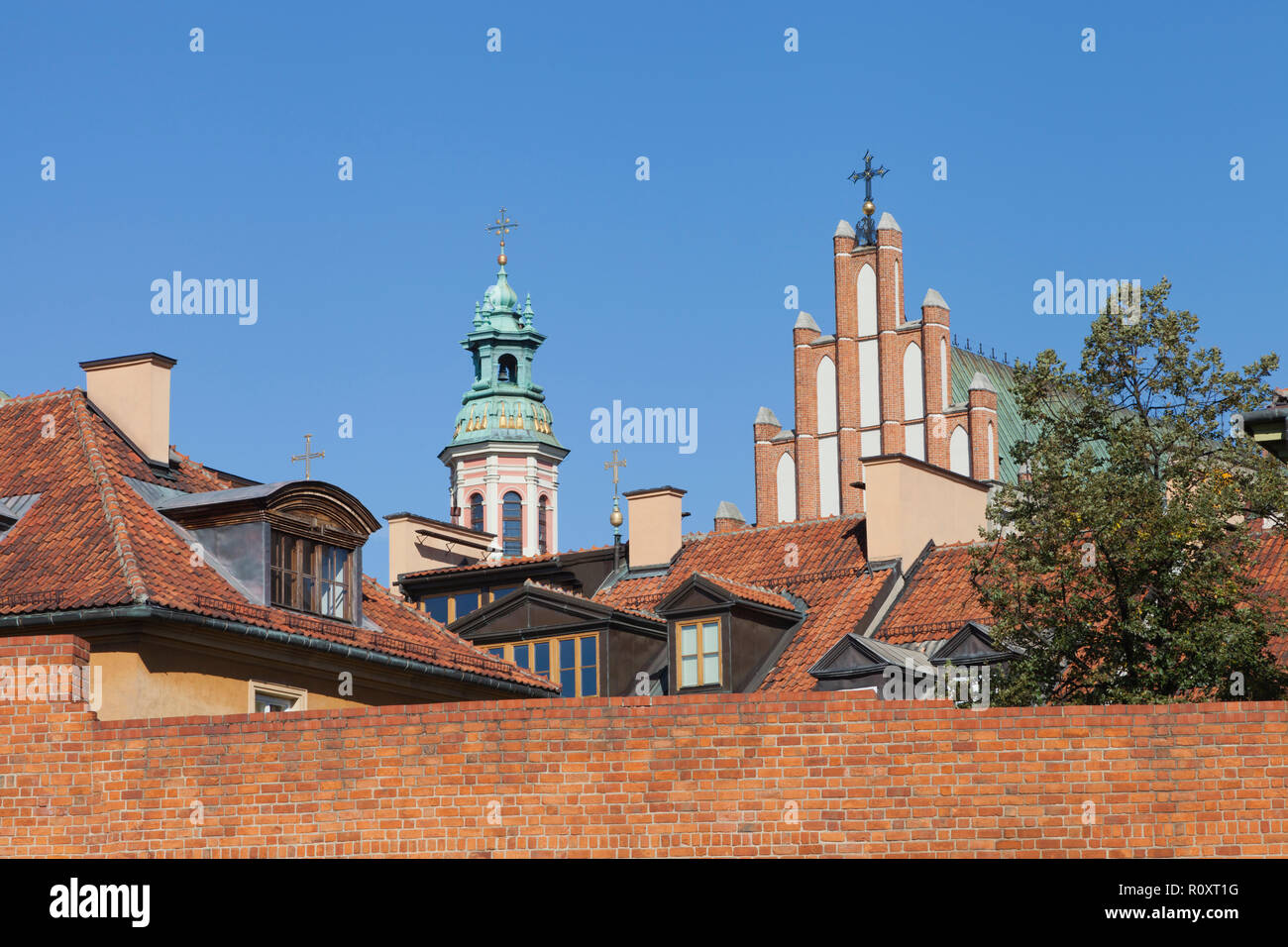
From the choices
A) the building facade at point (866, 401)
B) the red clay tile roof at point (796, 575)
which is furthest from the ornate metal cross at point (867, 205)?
the red clay tile roof at point (796, 575)

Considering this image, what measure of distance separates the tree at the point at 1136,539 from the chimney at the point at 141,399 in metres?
10.9

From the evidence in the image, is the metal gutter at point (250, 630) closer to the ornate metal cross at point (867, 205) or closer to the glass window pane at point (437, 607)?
the glass window pane at point (437, 607)

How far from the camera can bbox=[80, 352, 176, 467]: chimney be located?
27.0 meters

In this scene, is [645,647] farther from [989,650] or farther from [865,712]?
[865,712]

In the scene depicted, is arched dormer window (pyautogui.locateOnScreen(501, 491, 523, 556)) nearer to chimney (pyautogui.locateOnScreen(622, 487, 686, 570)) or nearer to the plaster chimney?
the plaster chimney

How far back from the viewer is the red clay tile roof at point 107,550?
2266 cm

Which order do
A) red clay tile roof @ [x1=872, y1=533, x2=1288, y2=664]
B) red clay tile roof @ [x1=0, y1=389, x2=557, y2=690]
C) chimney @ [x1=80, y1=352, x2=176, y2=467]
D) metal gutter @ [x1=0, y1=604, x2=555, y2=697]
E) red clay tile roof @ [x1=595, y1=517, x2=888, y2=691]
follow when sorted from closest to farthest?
metal gutter @ [x1=0, y1=604, x2=555, y2=697]
red clay tile roof @ [x1=0, y1=389, x2=557, y2=690]
chimney @ [x1=80, y1=352, x2=176, y2=467]
red clay tile roof @ [x1=872, y1=533, x2=1288, y2=664]
red clay tile roof @ [x1=595, y1=517, x2=888, y2=691]

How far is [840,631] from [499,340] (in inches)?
2966

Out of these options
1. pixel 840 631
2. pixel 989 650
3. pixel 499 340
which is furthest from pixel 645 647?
pixel 499 340

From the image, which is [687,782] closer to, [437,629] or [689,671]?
[437,629]

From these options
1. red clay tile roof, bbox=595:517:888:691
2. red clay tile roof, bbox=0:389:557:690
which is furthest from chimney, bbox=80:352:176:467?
red clay tile roof, bbox=595:517:888:691

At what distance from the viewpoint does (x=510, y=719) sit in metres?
17.7

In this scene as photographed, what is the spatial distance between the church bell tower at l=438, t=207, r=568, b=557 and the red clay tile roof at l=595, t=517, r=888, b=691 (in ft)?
217

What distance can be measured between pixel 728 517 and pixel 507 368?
54024 mm
